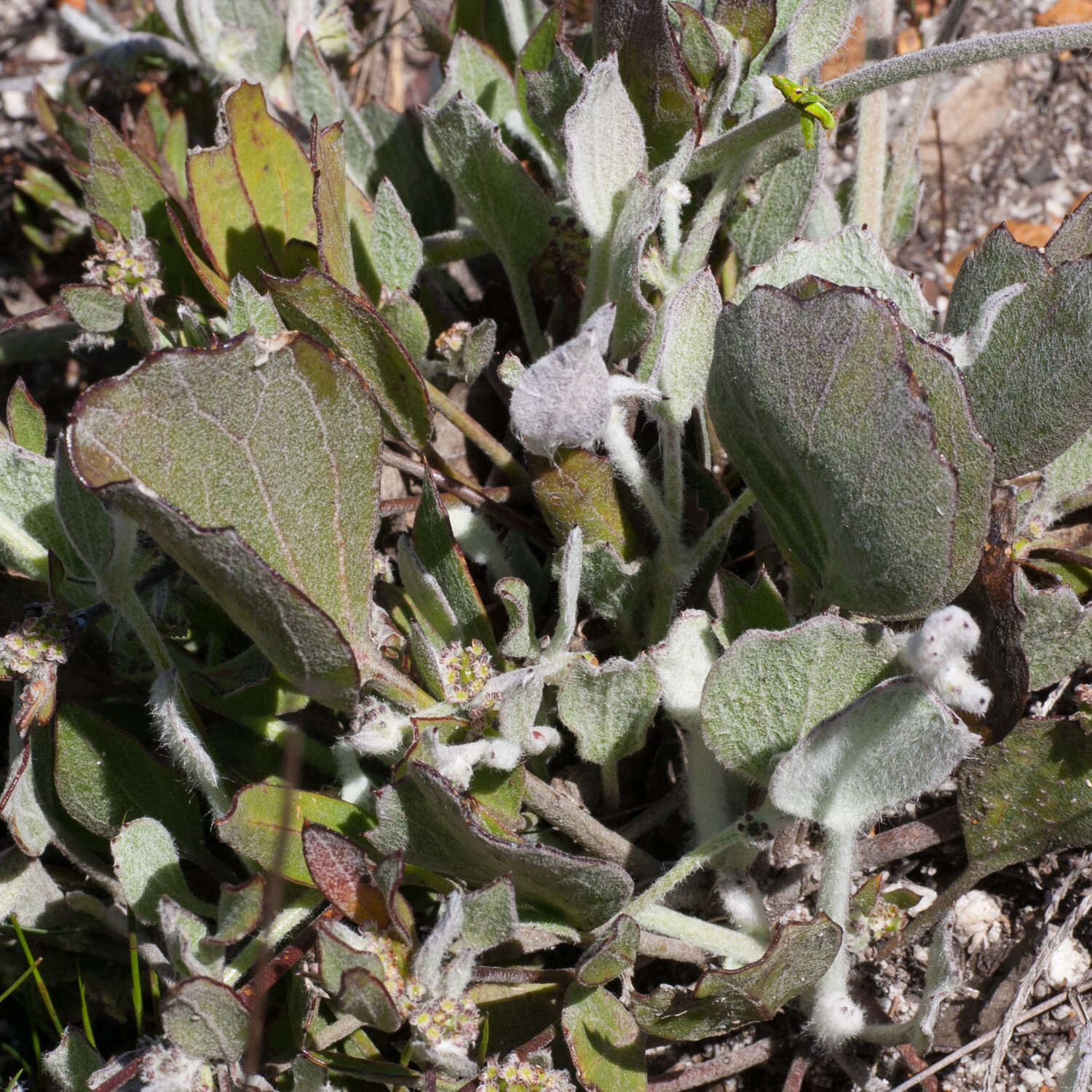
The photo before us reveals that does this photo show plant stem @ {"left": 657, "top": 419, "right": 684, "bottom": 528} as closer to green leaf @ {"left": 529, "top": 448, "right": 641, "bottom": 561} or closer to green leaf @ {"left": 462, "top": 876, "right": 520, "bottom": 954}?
green leaf @ {"left": 529, "top": 448, "right": 641, "bottom": 561}

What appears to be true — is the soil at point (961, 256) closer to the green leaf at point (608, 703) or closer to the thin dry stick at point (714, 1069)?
the thin dry stick at point (714, 1069)

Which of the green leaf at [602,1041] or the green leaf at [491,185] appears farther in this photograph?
the green leaf at [491,185]

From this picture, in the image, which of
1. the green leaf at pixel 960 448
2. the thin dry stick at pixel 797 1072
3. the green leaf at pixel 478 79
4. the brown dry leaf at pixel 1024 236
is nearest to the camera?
the green leaf at pixel 960 448

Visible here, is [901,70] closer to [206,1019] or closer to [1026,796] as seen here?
[1026,796]

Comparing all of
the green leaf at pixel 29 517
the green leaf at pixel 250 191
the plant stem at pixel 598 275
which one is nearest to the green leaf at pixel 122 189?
the green leaf at pixel 250 191

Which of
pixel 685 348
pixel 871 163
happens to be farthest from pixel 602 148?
pixel 871 163

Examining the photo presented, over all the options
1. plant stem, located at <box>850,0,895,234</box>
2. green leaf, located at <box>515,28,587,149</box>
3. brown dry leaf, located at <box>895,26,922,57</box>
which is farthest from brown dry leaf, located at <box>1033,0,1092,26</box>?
green leaf, located at <box>515,28,587,149</box>
